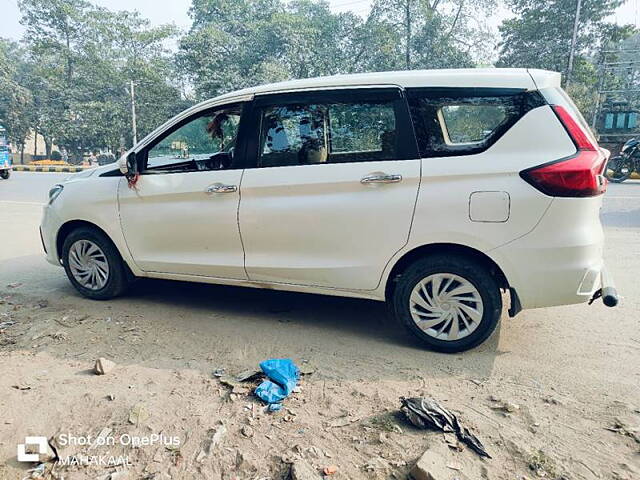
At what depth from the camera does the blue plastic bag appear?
8.91 ft

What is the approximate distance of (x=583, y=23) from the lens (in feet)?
86.5

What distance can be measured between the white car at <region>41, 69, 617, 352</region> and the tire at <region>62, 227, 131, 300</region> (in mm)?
276

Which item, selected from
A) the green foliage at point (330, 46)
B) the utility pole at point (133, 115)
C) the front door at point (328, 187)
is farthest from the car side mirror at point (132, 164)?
the utility pole at point (133, 115)

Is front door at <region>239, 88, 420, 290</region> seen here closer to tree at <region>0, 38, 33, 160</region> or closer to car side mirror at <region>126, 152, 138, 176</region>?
car side mirror at <region>126, 152, 138, 176</region>

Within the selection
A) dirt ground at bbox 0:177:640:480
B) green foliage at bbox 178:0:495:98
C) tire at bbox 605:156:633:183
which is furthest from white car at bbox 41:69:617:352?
green foliage at bbox 178:0:495:98

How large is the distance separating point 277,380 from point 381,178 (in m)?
1.49

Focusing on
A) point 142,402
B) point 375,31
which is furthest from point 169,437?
point 375,31

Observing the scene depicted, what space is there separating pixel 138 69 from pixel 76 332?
35.8 m

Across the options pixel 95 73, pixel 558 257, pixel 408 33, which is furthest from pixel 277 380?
pixel 95 73

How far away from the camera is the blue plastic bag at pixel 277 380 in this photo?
272 centimetres

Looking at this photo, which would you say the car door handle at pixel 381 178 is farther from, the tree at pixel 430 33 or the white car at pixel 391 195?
the tree at pixel 430 33

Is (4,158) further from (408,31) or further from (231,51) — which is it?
(408,31)

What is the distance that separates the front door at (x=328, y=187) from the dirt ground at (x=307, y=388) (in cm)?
60

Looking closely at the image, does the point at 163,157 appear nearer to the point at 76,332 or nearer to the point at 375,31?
the point at 76,332
